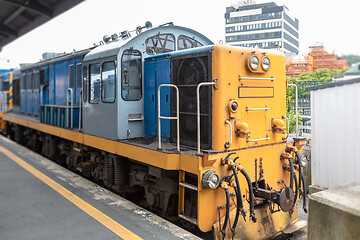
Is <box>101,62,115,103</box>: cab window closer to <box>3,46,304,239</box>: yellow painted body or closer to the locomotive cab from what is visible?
the locomotive cab

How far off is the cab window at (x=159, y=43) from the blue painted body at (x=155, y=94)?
0.27 m

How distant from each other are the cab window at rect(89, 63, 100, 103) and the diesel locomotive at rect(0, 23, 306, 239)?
2 cm

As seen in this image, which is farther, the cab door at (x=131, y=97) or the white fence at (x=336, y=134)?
the cab door at (x=131, y=97)

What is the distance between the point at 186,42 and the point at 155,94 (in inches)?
51.0

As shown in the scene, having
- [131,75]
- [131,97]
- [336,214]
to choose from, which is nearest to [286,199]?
[336,214]

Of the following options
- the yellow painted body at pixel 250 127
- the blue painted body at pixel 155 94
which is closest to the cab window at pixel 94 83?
the blue painted body at pixel 155 94

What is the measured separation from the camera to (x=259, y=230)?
15.2ft

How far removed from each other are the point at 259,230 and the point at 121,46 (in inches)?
147

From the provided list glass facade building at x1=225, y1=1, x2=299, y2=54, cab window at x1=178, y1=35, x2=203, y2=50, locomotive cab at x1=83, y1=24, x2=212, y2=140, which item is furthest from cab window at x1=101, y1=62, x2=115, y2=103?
glass facade building at x1=225, y1=1, x2=299, y2=54

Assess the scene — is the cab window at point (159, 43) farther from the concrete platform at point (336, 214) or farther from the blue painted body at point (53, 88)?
the concrete platform at point (336, 214)

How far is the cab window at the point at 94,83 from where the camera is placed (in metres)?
6.20

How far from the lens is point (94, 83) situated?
Result: 20.9 feet

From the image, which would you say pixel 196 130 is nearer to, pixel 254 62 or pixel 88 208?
pixel 254 62

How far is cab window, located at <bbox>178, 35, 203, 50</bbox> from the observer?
600cm
